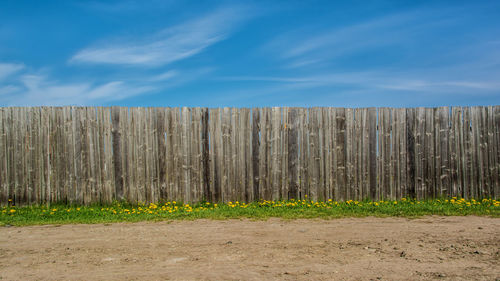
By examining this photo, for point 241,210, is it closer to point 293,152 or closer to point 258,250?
point 293,152

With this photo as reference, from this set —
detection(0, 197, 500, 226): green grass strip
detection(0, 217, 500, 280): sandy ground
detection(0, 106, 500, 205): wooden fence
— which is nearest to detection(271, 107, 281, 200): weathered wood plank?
detection(0, 106, 500, 205): wooden fence

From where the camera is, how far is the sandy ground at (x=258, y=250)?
4301 millimetres

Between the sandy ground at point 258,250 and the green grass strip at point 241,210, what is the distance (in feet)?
1.71

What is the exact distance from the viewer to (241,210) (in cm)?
833

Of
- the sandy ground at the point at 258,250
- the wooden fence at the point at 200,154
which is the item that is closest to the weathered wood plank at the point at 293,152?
the wooden fence at the point at 200,154

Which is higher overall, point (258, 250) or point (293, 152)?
point (293, 152)

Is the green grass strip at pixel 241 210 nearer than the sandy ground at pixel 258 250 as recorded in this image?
No

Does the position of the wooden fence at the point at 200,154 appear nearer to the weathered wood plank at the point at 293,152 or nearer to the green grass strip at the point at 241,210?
the weathered wood plank at the point at 293,152

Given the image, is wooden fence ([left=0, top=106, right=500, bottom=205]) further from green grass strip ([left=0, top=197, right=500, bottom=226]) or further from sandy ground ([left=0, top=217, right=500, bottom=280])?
sandy ground ([left=0, top=217, right=500, bottom=280])

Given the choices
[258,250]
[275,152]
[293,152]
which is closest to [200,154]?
[275,152]

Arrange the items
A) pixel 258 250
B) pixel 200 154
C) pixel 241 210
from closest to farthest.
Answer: pixel 258 250 → pixel 241 210 → pixel 200 154

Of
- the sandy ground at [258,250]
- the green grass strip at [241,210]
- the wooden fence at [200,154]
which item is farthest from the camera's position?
the wooden fence at [200,154]

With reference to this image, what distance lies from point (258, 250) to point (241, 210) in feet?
10.3

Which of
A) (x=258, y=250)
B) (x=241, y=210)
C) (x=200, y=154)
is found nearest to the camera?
(x=258, y=250)
